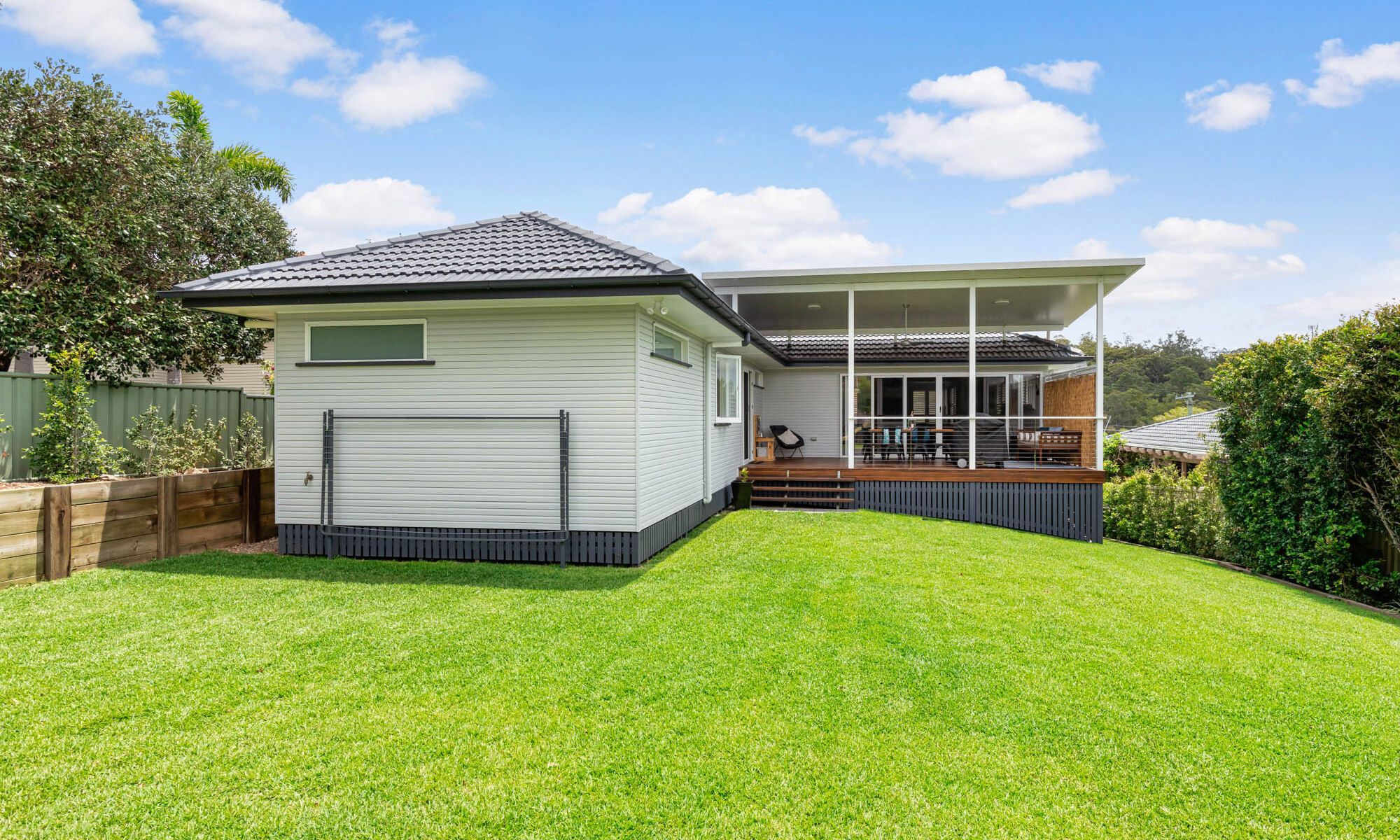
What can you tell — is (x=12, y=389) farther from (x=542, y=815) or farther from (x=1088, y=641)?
(x=1088, y=641)

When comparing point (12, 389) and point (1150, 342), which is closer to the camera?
point (12, 389)

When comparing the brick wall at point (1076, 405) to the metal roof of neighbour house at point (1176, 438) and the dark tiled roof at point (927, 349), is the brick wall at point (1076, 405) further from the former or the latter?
the metal roof of neighbour house at point (1176, 438)

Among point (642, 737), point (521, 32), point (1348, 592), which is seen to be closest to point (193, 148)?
point (521, 32)

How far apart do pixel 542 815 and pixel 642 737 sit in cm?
77

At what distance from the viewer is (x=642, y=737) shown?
3533 millimetres

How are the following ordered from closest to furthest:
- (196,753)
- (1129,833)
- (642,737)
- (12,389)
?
(1129,833) < (196,753) < (642,737) < (12,389)

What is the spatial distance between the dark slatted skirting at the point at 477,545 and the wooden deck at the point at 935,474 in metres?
5.01

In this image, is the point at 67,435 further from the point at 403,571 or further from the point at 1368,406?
the point at 1368,406

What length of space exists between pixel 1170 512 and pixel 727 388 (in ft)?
31.0

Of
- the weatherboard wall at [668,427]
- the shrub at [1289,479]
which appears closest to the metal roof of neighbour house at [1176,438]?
the shrub at [1289,479]

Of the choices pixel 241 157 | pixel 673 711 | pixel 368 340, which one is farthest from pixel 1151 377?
pixel 673 711

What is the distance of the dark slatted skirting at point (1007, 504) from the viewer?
11430 millimetres

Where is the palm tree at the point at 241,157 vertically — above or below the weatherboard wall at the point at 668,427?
above

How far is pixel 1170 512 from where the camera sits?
13594 millimetres
